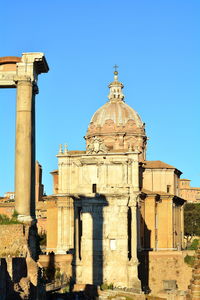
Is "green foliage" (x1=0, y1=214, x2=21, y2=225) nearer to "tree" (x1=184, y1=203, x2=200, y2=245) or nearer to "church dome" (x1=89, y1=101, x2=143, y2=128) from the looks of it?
"church dome" (x1=89, y1=101, x2=143, y2=128)

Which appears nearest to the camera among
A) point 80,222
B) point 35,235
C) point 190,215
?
point 35,235

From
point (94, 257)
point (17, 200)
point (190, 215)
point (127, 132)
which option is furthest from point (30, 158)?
point (190, 215)

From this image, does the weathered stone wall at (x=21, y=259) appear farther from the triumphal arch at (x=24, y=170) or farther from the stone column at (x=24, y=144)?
the stone column at (x=24, y=144)

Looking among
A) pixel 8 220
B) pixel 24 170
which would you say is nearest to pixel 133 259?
pixel 24 170

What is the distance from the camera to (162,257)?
50.9m

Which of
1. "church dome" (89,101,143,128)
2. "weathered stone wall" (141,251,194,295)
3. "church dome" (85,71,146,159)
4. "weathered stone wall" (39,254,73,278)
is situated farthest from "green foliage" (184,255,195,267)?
"church dome" (89,101,143,128)

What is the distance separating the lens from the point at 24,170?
865 inches

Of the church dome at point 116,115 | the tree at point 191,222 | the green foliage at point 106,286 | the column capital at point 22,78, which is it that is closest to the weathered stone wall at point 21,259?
the column capital at point 22,78

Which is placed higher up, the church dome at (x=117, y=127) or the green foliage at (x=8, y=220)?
the church dome at (x=117, y=127)

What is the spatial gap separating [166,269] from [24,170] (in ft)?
101

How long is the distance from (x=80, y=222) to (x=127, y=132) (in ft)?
67.0

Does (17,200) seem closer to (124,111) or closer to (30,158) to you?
(30,158)

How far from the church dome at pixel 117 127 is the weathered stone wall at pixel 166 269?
62.8ft

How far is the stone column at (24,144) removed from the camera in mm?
21906
